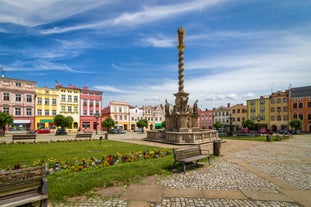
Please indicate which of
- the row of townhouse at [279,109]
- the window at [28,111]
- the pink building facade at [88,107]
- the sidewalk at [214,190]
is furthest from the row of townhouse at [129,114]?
the sidewalk at [214,190]

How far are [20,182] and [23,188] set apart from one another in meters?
0.21

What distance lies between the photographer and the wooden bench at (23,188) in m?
3.91

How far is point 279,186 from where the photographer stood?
20.0 feet

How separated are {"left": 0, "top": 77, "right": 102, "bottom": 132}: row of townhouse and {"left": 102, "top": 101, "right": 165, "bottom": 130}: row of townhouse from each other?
572cm

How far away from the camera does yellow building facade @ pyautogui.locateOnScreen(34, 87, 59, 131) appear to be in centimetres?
4456

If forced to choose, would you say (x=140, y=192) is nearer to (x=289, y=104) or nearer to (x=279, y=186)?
(x=279, y=186)

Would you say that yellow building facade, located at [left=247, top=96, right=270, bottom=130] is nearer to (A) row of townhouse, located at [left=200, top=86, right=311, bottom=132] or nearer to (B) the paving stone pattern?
(A) row of townhouse, located at [left=200, top=86, right=311, bottom=132]

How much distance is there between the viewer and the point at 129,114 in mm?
63562

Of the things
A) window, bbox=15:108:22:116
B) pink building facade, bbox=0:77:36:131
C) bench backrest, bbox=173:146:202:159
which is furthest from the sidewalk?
window, bbox=15:108:22:116

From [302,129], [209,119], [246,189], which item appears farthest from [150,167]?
[209,119]

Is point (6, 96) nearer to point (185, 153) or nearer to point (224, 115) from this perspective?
point (185, 153)

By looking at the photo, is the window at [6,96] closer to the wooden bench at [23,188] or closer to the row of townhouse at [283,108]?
the wooden bench at [23,188]

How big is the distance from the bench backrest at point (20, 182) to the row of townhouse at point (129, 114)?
55035 millimetres

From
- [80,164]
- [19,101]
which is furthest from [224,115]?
[80,164]
